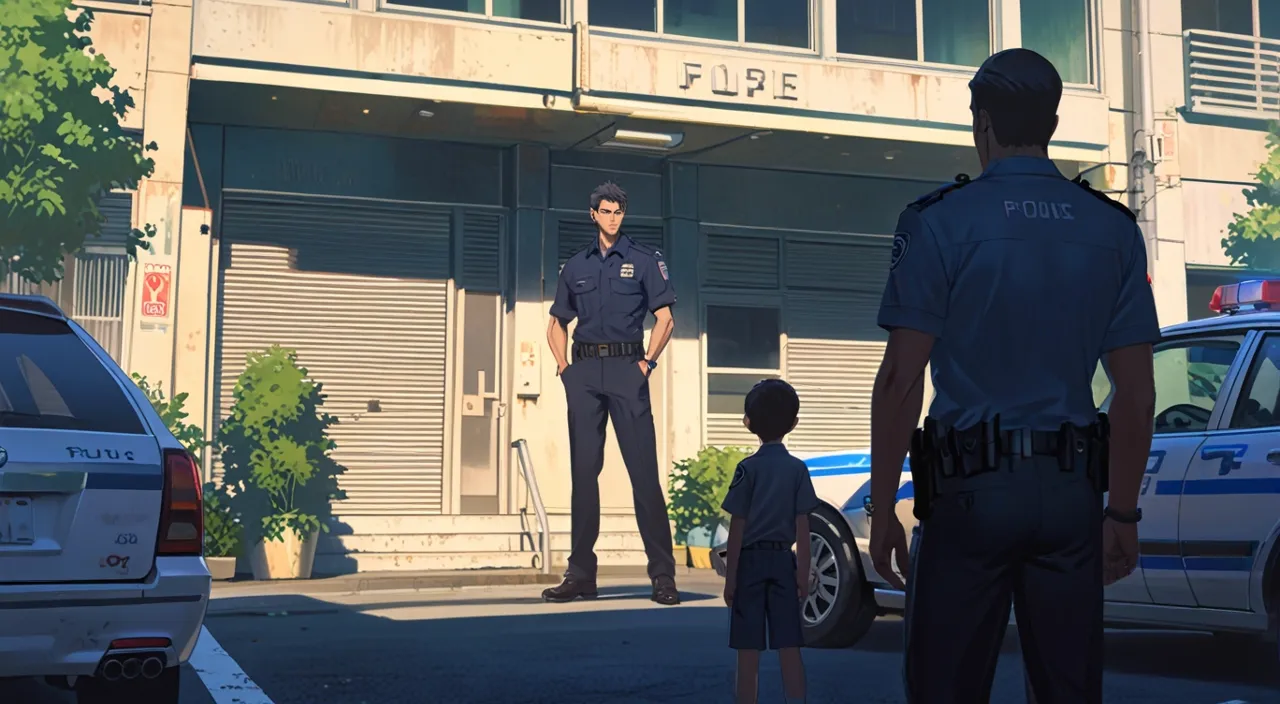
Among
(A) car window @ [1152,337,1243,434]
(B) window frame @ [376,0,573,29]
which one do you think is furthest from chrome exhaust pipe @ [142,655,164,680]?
(B) window frame @ [376,0,573,29]

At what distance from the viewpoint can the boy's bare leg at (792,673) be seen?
5270mm

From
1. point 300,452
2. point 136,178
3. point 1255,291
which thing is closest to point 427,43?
point 136,178

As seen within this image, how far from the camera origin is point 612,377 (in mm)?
9609

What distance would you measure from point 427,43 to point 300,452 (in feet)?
12.5

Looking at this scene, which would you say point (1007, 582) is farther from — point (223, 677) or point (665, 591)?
point (665, 591)

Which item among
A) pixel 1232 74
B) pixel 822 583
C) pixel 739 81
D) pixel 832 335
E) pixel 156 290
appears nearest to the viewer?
pixel 822 583

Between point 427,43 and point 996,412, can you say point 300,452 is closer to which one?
point 427,43

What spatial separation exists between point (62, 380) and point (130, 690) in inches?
40.0

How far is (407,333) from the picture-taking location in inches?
639

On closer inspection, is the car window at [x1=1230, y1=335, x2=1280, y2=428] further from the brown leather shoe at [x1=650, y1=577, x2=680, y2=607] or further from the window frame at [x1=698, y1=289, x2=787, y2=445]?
the window frame at [x1=698, y1=289, x2=787, y2=445]

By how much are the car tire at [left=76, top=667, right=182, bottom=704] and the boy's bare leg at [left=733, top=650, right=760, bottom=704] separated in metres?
1.81

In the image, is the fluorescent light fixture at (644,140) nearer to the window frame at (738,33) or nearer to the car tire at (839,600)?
the window frame at (738,33)

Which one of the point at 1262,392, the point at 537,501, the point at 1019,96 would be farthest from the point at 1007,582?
the point at 537,501

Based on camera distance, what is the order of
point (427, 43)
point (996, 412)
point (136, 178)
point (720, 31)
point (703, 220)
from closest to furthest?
point (996, 412)
point (136, 178)
point (427, 43)
point (720, 31)
point (703, 220)
